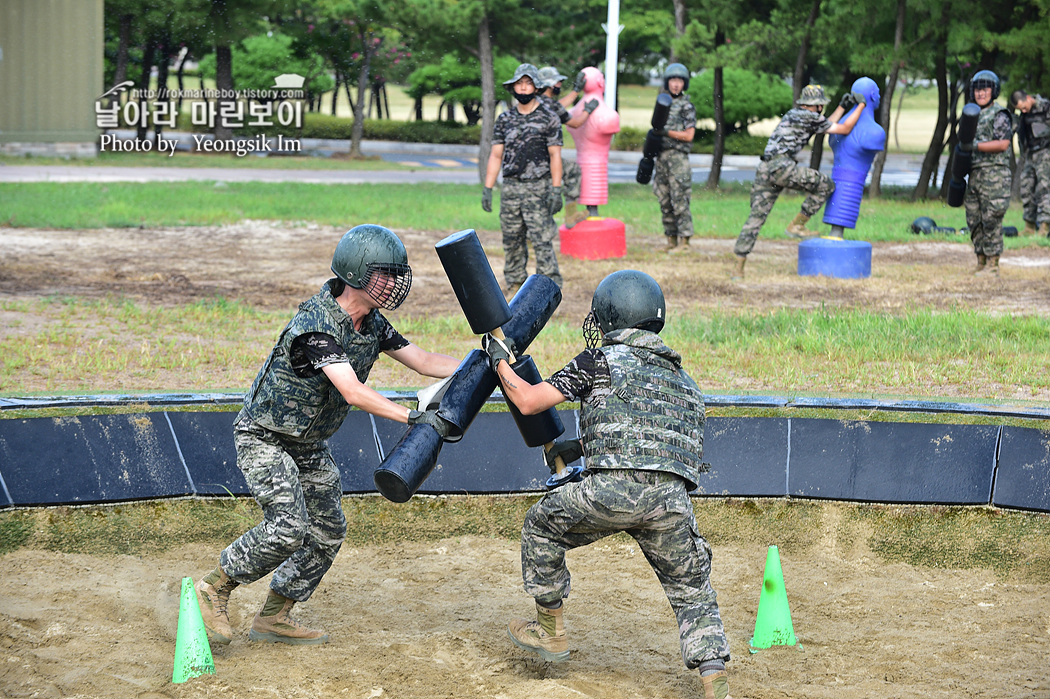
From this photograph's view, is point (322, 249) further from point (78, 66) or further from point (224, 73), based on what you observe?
point (224, 73)

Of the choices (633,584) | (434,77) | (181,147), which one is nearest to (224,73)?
(181,147)

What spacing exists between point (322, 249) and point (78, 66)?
1470 cm

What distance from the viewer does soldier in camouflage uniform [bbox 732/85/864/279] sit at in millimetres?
11898

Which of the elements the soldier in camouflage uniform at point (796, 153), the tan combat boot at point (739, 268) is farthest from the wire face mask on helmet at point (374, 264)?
the tan combat boot at point (739, 268)

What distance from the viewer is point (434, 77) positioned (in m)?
44.1

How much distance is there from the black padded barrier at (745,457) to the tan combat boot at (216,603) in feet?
7.72

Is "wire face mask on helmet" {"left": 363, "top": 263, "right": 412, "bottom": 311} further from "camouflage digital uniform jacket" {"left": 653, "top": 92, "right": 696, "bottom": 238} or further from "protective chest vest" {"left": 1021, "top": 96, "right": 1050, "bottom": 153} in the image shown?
"protective chest vest" {"left": 1021, "top": 96, "right": 1050, "bottom": 153}

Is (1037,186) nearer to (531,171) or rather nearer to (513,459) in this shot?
(531,171)

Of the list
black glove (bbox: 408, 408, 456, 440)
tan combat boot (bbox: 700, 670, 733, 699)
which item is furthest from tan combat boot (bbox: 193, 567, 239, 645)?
tan combat boot (bbox: 700, 670, 733, 699)

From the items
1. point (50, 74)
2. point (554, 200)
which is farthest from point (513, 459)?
point (50, 74)

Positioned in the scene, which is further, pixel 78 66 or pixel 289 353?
pixel 78 66

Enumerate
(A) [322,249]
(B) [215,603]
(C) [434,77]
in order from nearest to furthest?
(B) [215,603]
(A) [322,249]
(C) [434,77]

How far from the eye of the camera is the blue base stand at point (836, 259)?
1258 cm

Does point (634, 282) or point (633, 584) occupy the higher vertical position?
point (634, 282)
